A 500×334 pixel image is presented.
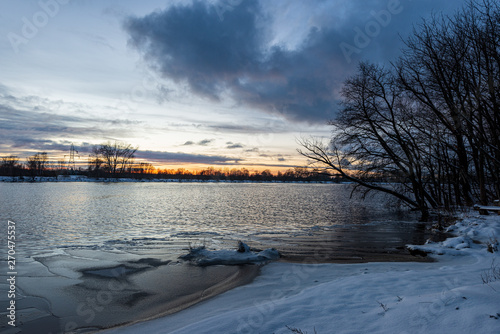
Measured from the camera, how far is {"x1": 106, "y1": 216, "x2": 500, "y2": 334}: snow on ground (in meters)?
3.05

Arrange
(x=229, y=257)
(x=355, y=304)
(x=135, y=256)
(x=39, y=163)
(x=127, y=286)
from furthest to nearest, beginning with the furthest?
(x=39, y=163)
(x=135, y=256)
(x=229, y=257)
(x=127, y=286)
(x=355, y=304)

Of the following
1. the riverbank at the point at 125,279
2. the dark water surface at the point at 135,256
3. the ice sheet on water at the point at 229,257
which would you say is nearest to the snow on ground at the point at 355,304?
the riverbank at the point at 125,279

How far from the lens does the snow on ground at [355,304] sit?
305 cm

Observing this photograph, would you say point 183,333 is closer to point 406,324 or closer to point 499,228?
point 406,324

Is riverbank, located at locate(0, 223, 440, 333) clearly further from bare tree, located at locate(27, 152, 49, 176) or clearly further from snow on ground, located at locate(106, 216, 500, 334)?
bare tree, located at locate(27, 152, 49, 176)

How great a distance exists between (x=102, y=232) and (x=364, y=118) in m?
16.6

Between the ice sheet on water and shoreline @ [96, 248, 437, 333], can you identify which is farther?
the ice sheet on water

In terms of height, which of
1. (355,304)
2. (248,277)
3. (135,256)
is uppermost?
(355,304)

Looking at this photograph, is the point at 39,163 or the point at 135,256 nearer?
the point at 135,256

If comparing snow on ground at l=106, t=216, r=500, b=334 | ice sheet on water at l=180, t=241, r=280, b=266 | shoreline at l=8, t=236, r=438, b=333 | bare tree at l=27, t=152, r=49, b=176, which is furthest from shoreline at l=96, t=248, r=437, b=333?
bare tree at l=27, t=152, r=49, b=176

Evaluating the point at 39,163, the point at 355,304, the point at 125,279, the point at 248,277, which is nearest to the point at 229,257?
the point at 248,277

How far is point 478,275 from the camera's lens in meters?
5.39

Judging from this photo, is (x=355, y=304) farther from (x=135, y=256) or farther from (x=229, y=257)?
(x=135, y=256)

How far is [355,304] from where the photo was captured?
4.07 meters
